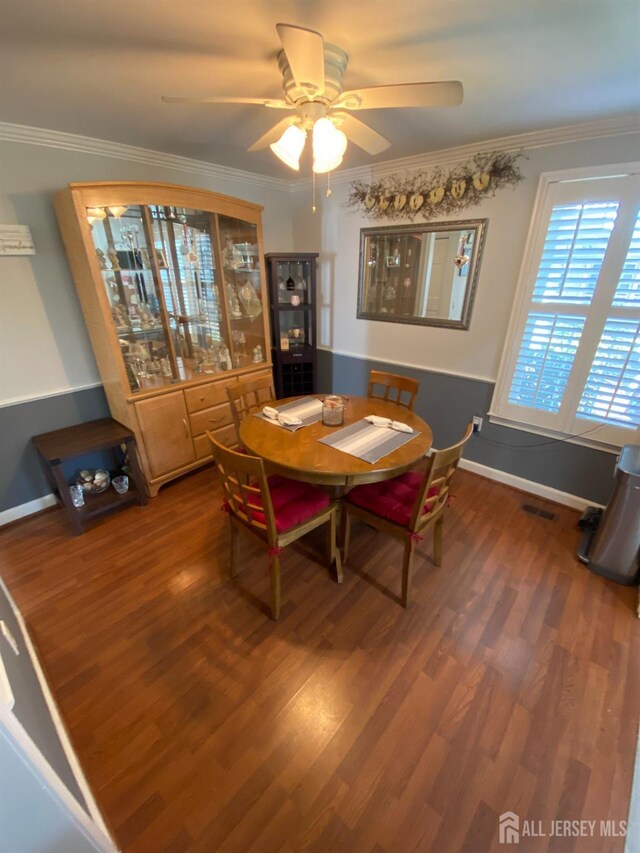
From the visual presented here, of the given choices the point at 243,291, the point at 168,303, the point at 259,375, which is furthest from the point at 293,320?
the point at 168,303

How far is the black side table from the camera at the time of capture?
213 centimetres

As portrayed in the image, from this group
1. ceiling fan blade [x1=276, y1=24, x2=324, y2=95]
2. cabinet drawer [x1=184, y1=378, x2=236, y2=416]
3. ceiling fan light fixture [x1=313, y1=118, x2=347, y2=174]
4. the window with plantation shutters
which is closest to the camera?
ceiling fan blade [x1=276, y1=24, x2=324, y2=95]

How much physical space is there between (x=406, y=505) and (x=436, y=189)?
2338 mm

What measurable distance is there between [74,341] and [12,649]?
6.40 feet

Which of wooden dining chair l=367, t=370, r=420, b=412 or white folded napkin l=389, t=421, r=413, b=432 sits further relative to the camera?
wooden dining chair l=367, t=370, r=420, b=412

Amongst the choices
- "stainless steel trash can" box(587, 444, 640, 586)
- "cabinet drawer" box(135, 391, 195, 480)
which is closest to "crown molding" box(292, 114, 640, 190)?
"stainless steel trash can" box(587, 444, 640, 586)

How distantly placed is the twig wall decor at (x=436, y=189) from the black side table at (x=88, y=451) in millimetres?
2695

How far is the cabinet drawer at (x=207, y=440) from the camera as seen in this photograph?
9.08 feet

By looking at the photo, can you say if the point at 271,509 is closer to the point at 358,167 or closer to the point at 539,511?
the point at 539,511

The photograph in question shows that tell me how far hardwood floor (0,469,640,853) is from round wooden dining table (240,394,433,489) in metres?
0.73

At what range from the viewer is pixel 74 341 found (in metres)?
2.38

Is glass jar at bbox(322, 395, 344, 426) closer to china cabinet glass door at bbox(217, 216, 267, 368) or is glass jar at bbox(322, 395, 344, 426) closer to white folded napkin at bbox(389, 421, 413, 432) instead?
white folded napkin at bbox(389, 421, 413, 432)

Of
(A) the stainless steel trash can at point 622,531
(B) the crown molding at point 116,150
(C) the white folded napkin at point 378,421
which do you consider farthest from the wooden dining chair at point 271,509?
(B) the crown molding at point 116,150

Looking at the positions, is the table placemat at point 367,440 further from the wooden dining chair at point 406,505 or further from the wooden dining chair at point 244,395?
the wooden dining chair at point 244,395
